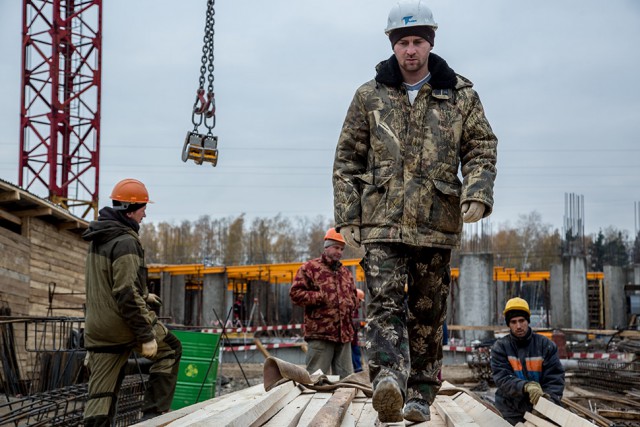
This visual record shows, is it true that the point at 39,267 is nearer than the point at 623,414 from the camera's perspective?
No

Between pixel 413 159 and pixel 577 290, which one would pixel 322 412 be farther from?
pixel 577 290

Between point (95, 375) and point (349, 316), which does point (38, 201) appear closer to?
point (349, 316)

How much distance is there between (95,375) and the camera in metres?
5.90

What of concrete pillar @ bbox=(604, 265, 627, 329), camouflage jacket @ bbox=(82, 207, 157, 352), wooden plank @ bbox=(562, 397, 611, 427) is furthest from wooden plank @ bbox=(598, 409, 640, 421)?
concrete pillar @ bbox=(604, 265, 627, 329)

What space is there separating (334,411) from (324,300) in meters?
4.73

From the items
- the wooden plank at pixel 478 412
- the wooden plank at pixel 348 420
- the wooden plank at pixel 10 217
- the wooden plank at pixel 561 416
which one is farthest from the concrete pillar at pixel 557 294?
the wooden plank at pixel 348 420

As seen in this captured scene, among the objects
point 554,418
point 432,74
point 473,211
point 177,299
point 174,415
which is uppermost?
point 432,74

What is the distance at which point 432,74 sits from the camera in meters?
4.87

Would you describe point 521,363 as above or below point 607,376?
above

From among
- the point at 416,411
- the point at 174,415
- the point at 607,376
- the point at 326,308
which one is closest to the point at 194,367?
the point at 326,308

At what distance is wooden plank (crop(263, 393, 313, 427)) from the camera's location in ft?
15.2

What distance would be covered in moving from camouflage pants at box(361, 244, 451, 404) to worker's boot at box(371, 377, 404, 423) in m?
0.16

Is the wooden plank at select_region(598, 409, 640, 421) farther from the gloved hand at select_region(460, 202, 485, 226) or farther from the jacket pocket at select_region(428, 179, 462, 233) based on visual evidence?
the gloved hand at select_region(460, 202, 485, 226)

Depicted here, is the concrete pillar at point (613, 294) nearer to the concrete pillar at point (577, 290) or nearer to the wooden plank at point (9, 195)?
the concrete pillar at point (577, 290)
